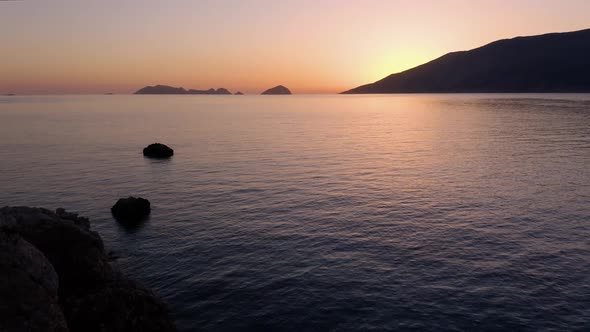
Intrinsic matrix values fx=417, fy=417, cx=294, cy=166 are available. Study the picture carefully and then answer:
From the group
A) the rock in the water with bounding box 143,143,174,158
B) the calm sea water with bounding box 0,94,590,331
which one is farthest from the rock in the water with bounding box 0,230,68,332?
the rock in the water with bounding box 143,143,174,158

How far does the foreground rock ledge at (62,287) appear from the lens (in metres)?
16.8

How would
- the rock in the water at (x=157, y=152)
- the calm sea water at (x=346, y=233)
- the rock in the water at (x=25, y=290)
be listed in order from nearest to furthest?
the rock in the water at (x=25, y=290)
the calm sea water at (x=346, y=233)
the rock in the water at (x=157, y=152)

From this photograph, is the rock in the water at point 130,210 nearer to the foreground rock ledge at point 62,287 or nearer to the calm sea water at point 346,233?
the calm sea water at point 346,233

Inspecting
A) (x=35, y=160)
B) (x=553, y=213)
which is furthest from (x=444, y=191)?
(x=35, y=160)

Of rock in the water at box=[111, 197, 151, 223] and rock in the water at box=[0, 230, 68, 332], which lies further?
rock in the water at box=[111, 197, 151, 223]

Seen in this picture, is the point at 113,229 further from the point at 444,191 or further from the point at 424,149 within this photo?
the point at 424,149

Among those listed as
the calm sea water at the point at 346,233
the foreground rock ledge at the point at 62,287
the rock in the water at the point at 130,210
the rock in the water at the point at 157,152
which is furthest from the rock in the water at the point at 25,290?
the rock in the water at the point at 157,152

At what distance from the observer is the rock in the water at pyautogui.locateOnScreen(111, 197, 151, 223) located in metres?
40.1

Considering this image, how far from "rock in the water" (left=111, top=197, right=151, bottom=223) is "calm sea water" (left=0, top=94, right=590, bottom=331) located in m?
1.14

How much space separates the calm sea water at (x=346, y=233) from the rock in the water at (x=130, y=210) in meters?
1.14

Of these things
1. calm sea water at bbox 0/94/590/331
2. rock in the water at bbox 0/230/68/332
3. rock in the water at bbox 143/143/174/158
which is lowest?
calm sea water at bbox 0/94/590/331

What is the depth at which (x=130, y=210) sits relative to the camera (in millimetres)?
40375

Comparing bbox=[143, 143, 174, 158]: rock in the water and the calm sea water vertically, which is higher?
bbox=[143, 143, 174, 158]: rock in the water

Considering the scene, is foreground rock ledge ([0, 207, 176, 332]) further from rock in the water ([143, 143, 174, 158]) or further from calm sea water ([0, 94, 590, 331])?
rock in the water ([143, 143, 174, 158])
